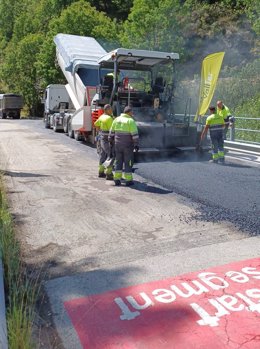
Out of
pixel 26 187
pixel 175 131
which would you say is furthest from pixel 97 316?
pixel 175 131

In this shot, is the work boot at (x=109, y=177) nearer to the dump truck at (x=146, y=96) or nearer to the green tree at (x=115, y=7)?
the dump truck at (x=146, y=96)

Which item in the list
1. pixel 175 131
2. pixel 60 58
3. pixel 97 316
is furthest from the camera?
pixel 60 58

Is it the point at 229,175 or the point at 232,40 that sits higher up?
the point at 232,40

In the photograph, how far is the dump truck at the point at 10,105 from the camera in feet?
126

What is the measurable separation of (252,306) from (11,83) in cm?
4584

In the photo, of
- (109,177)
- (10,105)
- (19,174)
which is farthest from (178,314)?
(10,105)

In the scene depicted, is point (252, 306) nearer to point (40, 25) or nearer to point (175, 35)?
point (175, 35)

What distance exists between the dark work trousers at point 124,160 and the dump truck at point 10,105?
32.3 metres

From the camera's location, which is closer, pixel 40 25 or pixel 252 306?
pixel 252 306

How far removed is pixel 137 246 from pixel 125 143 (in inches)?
142

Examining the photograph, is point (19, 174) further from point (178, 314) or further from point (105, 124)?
point (178, 314)

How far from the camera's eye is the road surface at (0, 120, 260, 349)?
127 inches

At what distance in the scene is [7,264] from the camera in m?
4.11

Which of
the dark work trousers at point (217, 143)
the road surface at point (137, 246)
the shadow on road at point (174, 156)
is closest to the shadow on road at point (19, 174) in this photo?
the road surface at point (137, 246)
